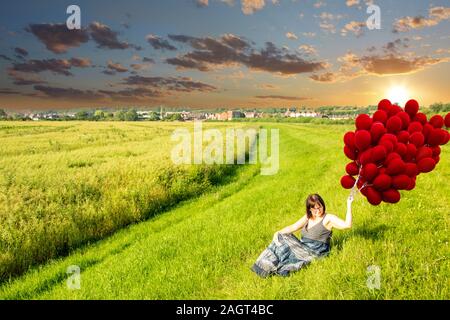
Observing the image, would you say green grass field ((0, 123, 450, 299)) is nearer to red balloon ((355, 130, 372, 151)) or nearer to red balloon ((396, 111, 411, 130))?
red balloon ((355, 130, 372, 151))

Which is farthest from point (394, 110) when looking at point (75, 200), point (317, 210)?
point (75, 200)

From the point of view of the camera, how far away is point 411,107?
4082mm

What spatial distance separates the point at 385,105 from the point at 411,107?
26cm

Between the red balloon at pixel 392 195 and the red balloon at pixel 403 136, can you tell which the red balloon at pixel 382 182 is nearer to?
the red balloon at pixel 392 195

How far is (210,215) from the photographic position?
36.1ft

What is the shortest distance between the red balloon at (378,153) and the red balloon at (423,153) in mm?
357

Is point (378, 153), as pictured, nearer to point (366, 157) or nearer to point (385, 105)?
point (366, 157)

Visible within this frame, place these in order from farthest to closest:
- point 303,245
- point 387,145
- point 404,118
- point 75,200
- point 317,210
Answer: point 75,200
point 303,245
point 317,210
point 404,118
point 387,145

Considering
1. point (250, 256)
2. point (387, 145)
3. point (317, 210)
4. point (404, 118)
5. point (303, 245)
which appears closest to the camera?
point (387, 145)

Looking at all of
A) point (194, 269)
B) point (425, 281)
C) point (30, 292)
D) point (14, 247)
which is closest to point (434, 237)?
point (425, 281)

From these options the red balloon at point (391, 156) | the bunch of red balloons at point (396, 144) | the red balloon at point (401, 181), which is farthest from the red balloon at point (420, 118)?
the red balloon at point (401, 181)

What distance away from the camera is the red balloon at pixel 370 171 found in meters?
4.05
